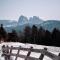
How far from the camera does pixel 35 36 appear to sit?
59.4ft

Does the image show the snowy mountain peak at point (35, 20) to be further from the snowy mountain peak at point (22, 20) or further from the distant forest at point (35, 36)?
the snowy mountain peak at point (22, 20)

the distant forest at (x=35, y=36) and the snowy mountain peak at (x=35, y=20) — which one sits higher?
the snowy mountain peak at (x=35, y=20)

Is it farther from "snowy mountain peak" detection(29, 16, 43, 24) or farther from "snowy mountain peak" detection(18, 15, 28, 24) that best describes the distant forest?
"snowy mountain peak" detection(18, 15, 28, 24)

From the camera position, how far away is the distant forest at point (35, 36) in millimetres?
17000

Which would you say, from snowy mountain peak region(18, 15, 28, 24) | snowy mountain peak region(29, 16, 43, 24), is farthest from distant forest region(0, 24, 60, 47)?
snowy mountain peak region(18, 15, 28, 24)

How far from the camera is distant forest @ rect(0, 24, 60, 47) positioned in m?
17.0

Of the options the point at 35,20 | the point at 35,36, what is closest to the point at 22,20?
the point at 35,20

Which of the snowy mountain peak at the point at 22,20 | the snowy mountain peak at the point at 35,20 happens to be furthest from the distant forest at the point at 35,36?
the snowy mountain peak at the point at 22,20

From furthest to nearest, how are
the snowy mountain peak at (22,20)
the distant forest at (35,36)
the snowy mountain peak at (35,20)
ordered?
the snowy mountain peak at (22,20)
the snowy mountain peak at (35,20)
the distant forest at (35,36)

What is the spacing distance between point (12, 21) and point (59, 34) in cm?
536

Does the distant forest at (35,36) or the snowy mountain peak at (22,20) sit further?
the snowy mountain peak at (22,20)

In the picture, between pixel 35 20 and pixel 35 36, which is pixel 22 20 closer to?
pixel 35 20

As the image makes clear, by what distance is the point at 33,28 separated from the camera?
1770cm

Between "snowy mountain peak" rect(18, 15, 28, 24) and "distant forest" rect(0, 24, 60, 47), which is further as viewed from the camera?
"snowy mountain peak" rect(18, 15, 28, 24)
